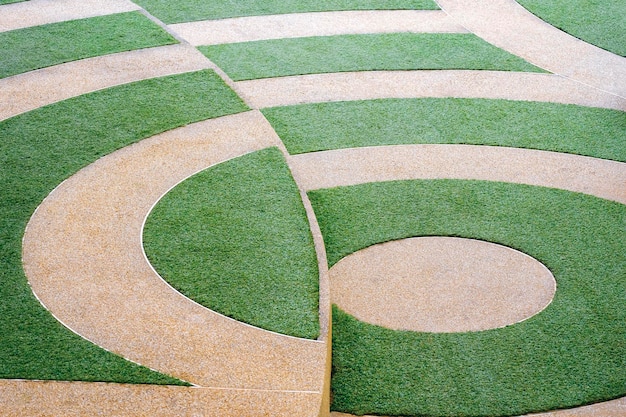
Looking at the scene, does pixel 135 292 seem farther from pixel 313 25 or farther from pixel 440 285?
pixel 313 25

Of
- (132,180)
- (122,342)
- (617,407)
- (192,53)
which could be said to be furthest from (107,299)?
(192,53)

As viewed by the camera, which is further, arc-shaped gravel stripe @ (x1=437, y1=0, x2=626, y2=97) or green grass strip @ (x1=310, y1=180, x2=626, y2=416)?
arc-shaped gravel stripe @ (x1=437, y1=0, x2=626, y2=97)

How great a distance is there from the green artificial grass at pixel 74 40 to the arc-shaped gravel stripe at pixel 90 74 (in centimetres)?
22

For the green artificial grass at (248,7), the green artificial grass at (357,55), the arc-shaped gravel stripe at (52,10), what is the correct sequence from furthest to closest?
the green artificial grass at (248,7), the arc-shaped gravel stripe at (52,10), the green artificial grass at (357,55)

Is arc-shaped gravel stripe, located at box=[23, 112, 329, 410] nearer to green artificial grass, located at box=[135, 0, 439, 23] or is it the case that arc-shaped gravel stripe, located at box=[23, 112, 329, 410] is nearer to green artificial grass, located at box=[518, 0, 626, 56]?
green artificial grass, located at box=[135, 0, 439, 23]

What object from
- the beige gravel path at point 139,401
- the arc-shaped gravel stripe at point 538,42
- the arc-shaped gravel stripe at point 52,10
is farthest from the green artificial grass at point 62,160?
the arc-shaped gravel stripe at point 538,42

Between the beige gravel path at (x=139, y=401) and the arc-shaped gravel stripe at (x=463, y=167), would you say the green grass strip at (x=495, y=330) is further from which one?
the beige gravel path at (x=139, y=401)

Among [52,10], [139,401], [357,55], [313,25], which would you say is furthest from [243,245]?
[52,10]

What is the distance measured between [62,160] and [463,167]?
4.43m

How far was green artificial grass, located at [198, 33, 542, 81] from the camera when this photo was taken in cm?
1122

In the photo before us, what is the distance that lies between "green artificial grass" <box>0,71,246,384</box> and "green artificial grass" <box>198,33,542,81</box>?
3.45ft

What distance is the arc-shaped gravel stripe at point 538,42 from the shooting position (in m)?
11.4

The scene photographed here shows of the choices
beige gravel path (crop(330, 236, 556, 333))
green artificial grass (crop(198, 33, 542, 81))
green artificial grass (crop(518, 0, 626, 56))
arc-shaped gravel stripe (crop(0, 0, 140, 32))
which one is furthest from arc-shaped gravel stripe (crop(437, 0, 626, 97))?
arc-shaped gravel stripe (crop(0, 0, 140, 32))

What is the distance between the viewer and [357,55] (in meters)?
11.5
